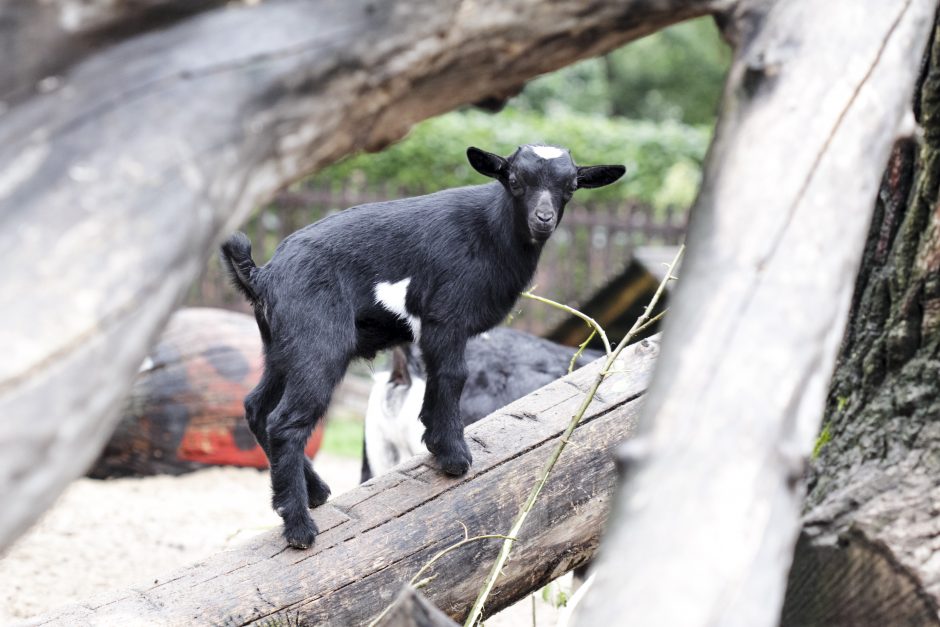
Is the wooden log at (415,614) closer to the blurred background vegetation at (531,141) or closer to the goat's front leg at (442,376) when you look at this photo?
the goat's front leg at (442,376)

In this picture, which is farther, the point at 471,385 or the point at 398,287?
the point at 471,385

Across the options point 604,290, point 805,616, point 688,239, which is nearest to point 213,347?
point 604,290

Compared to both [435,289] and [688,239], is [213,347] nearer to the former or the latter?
[435,289]

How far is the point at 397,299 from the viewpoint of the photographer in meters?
3.51

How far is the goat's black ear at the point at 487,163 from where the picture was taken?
3.43 m

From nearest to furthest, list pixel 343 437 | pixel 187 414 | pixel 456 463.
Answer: pixel 456 463 < pixel 187 414 < pixel 343 437

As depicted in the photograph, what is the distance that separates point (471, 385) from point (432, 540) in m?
2.14

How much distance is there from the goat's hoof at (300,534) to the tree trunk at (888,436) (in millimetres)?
1355

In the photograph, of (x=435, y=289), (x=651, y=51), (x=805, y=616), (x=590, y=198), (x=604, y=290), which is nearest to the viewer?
(x=805, y=616)

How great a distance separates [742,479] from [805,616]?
1.29 metres

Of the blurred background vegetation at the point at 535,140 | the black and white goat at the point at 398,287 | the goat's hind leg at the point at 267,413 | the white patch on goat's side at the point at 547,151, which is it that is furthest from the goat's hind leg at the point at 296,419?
the blurred background vegetation at the point at 535,140

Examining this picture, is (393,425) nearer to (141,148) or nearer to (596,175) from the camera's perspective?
(596,175)

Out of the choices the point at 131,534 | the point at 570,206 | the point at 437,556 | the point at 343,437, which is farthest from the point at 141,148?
the point at 570,206

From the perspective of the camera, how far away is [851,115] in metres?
1.71
